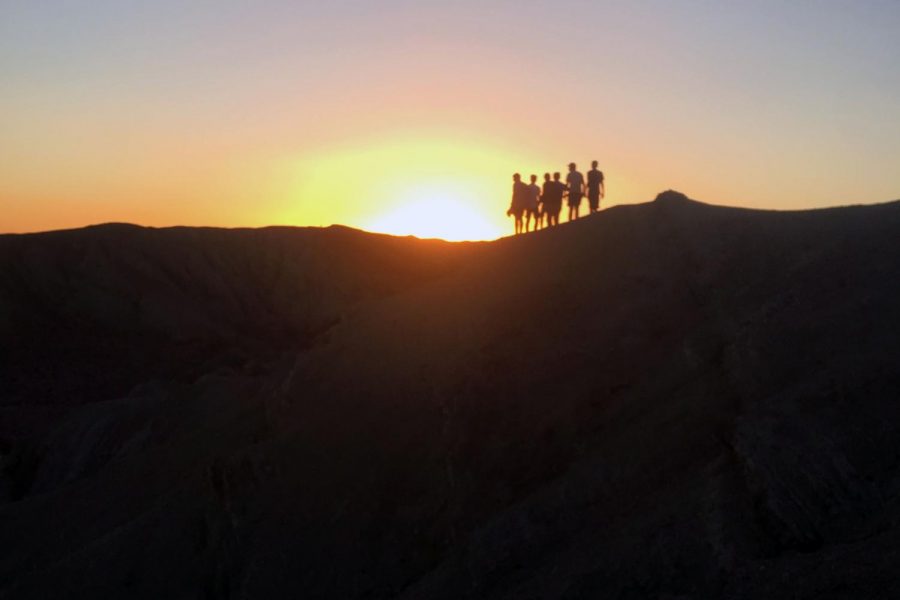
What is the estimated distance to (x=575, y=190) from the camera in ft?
51.8

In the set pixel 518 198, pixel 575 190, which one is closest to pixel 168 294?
pixel 518 198

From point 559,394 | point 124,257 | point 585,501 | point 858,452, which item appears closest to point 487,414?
point 559,394

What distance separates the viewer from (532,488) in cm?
875

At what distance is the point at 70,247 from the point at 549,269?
4092 cm

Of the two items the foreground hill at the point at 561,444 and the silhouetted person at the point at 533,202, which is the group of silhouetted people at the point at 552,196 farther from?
the foreground hill at the point at 561,444

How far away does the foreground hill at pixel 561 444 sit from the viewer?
7.12m

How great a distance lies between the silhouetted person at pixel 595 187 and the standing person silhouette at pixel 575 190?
0.51 feet

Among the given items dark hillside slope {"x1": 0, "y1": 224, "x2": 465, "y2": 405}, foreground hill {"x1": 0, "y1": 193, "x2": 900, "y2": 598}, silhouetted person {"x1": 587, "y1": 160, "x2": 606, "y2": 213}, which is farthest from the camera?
dark hillside slope {"x1": 0, "y1": 224, "x2": 465, "y2": 405}

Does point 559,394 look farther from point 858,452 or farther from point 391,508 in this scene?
point 858,452

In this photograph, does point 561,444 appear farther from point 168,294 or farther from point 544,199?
point 168,294

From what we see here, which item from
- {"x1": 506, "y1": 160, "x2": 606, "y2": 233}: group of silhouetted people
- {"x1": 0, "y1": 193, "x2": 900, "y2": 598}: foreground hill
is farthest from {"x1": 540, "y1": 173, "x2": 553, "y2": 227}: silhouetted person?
{"x1": 0, "y1": 193, "x2": 900, "y2": 598}: foreground hill

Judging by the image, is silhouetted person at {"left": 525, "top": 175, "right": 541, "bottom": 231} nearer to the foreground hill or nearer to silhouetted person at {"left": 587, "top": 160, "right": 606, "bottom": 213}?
silhouetted person at {"left": 587, "top": 160, "right": 606, "bottom": 213}

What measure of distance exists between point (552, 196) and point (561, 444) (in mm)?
7275

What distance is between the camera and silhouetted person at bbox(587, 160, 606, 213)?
1557 cm
